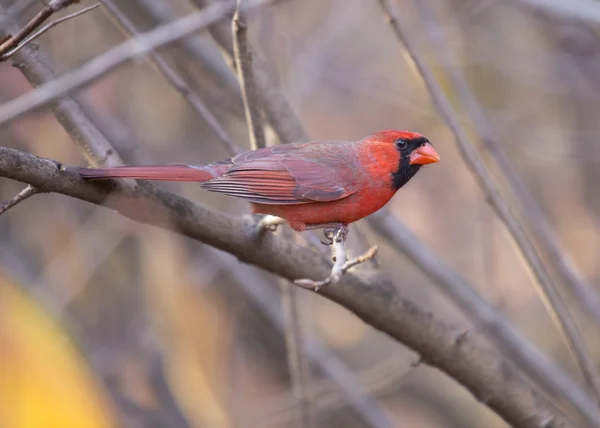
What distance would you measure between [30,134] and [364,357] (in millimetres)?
3159

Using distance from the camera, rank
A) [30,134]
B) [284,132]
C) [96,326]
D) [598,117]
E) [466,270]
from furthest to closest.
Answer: [466,270], [598,117], [96,326], [30,134], [284,132]

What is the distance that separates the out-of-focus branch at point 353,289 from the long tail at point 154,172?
0.04 metres

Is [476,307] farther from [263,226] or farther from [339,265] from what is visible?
[339,265]

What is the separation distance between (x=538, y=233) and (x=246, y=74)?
1757 mm

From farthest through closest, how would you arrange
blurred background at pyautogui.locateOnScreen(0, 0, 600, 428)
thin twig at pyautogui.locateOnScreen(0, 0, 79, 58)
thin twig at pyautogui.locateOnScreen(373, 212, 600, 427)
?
1. blurred background at pyautogui.locateOnScreen(0, 0, 600, 428)
2. thin twig at pyautogui.locateOnScreen(373, 212, 600, 427)
3. thin twig at pyautogui.locateOnScreen(0, 0, 79, 58)

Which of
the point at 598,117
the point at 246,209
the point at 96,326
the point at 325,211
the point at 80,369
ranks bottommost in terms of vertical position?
the point at 80,369

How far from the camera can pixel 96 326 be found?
593 cm

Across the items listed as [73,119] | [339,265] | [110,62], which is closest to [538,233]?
[339,265]

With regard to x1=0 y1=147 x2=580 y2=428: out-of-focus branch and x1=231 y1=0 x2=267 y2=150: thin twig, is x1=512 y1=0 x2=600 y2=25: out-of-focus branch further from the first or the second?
x1=0 y1=147 x2=580 y2=428: out-of-focus branch

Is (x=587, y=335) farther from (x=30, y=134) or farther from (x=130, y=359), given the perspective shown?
(x=30, y=134)

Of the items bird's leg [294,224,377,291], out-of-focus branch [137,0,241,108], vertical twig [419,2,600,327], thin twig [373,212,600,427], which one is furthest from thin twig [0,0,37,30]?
vertical twig [419,2,600,327]

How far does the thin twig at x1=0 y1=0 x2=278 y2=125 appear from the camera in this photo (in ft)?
6.22

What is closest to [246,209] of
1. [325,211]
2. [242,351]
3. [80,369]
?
[242,351]

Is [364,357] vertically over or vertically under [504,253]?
under
